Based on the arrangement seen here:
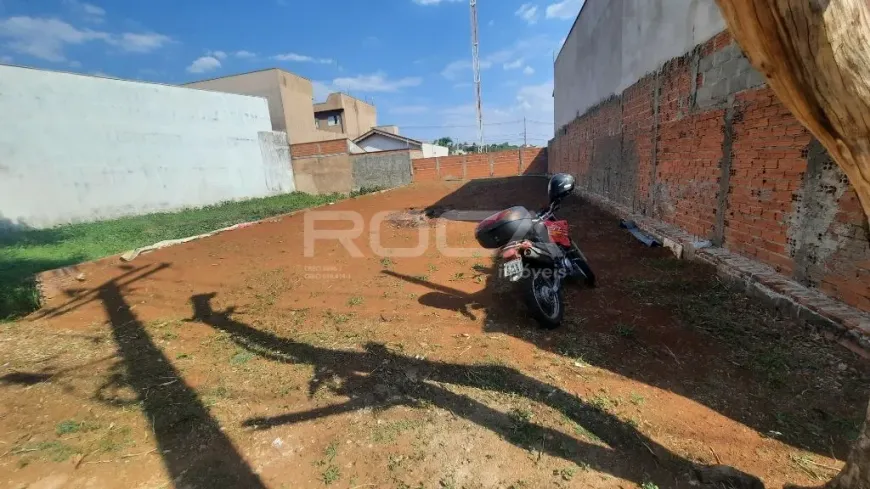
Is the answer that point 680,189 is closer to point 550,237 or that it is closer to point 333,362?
point 550,237

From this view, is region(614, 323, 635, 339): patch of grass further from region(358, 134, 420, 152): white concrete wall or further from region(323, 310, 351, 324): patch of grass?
region(358, 134, 420, 152): white concrete wall

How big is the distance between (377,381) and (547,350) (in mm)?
1299

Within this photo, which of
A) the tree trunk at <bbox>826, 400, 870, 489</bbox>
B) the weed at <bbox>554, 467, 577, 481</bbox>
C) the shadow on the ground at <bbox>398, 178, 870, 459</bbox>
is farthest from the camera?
the shadow on the ground at <bbox>398, 178, 870, 459</bbox>

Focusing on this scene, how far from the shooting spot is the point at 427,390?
2.37 metres

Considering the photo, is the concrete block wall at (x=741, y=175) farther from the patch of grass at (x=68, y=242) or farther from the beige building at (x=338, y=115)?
the beige building at (x=338, y=115)

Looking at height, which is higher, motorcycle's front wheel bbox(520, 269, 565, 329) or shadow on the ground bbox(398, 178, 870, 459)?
motorcycle's front wheel bbox(520, 269, 565, 329)

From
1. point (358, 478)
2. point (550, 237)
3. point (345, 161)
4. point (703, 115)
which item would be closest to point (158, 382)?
point (358, 478)

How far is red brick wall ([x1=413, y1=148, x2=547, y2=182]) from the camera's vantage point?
64.9ft

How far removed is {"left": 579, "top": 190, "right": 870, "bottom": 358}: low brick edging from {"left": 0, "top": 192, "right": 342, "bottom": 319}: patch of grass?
769 centimetres

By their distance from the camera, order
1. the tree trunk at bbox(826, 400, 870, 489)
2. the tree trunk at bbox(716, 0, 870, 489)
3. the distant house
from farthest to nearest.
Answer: the distant house → the tree trunk at bbox(826, 400, 870, 489) → the tree trunk at bbox(716, 0, 870, 489)

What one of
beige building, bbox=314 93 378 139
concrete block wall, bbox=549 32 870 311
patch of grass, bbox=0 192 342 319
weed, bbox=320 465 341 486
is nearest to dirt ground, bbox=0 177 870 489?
weed, bbox=320 465 341 486

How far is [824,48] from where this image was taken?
798 millimetres

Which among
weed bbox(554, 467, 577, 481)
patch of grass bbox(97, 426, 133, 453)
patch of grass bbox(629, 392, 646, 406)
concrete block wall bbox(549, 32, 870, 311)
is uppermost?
concrete block wall bbox(549, 32, 870, 311)

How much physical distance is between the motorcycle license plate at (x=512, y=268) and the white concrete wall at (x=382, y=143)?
27.8 metres
